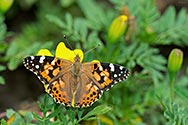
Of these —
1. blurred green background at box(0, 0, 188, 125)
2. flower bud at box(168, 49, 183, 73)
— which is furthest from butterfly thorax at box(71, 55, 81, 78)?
flower bud at box(168, 49, 183, 73)

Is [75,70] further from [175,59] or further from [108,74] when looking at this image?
[175,59]

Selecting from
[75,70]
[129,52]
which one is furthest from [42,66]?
[129,52]

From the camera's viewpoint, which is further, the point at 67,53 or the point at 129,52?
the point at 129,52

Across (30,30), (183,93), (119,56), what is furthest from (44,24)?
(183,93)

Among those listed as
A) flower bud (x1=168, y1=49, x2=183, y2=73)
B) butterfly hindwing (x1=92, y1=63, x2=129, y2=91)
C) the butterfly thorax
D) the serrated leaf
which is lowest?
flower bud (x1=168, y1=49, x2=183, y2=73)

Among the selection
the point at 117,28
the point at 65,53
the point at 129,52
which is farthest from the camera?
the point at 129,52

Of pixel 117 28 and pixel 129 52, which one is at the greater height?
pixel 117 28

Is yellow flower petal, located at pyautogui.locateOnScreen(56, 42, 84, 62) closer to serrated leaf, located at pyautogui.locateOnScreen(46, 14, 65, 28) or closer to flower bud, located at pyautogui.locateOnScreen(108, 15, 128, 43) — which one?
flower bud, located at pyautogui.locateOnScreen(108, 15, 128, 43)
